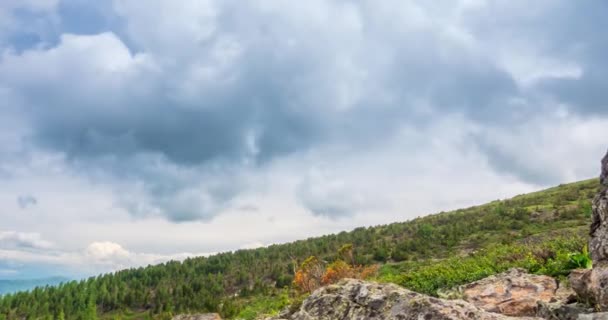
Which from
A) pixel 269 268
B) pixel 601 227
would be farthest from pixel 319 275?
pixel 269 268

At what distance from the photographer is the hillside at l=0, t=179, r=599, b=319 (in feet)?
150

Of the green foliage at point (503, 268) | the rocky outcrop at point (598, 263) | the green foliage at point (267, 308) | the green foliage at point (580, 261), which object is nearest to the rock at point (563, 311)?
the rocky outcrop at point (598, 263)

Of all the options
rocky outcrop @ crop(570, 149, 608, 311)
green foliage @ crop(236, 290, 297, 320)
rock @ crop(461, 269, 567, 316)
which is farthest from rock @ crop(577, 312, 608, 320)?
green foliage @ crop(236, 290, 297, 320)

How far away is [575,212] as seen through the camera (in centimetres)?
5022

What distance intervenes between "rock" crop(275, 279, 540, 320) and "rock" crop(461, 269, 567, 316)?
542 cm

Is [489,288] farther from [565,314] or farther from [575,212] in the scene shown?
[575,212]

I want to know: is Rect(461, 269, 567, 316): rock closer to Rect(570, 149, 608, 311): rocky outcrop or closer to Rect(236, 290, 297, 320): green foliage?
Rect(570, 149, 608, 311): rocky outcrop

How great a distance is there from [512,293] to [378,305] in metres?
7.27

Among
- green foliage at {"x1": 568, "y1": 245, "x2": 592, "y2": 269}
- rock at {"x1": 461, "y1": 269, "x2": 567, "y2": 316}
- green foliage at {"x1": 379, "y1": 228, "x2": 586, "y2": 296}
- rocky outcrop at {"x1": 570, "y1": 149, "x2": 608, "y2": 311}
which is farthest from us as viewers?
green foliage at {"x1": 379, "y1": 228, "x2": 586, "y2": 296}

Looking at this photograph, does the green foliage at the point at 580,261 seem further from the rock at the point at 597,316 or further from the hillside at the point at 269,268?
the hillside at the point at 269,268

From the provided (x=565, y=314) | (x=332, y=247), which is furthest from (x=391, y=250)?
(x=565, y=314)

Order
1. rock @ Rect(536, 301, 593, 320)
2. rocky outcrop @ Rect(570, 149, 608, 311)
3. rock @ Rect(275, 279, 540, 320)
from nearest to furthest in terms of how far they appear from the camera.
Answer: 1. rock @ Rect(275, 279, 540, 320)
2. rocky outcrop @ Rect(570, 149, 608, 311)
3. rock @ Rect(536, 301, 593, 320)

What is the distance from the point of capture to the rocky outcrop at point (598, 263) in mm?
7828

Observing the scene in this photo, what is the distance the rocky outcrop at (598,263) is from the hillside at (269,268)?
76.5 feet
